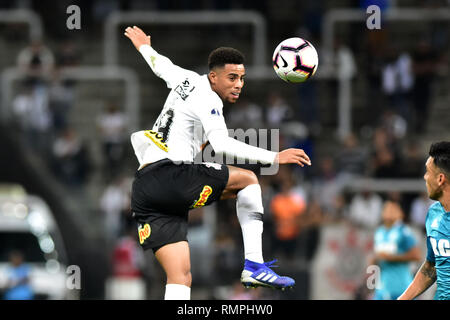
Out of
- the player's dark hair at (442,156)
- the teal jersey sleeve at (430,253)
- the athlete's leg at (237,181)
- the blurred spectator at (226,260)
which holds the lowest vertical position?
the blurred spectator at (226,260)

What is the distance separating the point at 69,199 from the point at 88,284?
1865 millimetres

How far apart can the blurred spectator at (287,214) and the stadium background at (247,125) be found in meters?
0.02

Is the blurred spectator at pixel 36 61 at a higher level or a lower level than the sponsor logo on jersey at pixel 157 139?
higher

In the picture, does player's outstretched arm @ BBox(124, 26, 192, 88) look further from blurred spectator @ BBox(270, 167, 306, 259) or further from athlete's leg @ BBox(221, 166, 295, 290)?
blurred spectator @ BBox(270, 167, 306, 259)

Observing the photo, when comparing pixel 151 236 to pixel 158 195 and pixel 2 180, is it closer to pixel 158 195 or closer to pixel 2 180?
pixel 158 195

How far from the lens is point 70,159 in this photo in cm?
1850

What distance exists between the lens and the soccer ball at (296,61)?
838 cm

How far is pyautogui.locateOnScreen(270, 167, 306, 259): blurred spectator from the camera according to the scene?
16.2 m

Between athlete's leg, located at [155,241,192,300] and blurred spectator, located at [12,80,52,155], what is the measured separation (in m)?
11.1

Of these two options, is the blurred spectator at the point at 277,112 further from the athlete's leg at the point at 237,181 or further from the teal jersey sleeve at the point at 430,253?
Answer: the teal jersey sleeve at the point at 430,253

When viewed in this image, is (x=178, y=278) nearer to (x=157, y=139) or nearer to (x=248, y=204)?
(x=248, y=204)

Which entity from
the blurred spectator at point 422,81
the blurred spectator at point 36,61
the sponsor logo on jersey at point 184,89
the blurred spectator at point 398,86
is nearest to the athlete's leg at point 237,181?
the sponsor logo on jersey at point 184,89

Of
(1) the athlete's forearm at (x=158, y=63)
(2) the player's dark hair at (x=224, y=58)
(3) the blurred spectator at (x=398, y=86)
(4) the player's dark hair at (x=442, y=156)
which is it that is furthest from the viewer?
(3) the blurred spectator at (x=398, y=86)
